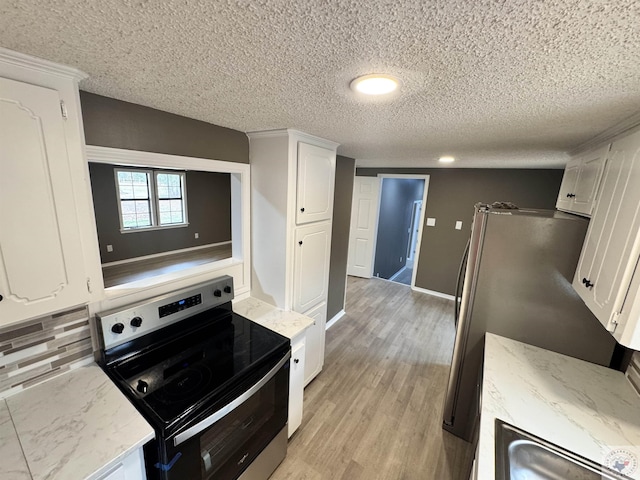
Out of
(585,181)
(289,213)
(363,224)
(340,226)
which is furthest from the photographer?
(363,224)

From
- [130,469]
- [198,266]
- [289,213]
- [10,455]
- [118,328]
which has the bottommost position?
[130,469]

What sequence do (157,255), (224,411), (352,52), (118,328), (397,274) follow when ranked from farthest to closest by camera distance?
(397,274), (157,255), (118,328), (224,411), (352,52)

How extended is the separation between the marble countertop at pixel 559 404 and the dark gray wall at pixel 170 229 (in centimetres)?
557

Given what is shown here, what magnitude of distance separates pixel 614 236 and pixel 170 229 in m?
6.33

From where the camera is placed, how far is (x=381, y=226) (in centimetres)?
529

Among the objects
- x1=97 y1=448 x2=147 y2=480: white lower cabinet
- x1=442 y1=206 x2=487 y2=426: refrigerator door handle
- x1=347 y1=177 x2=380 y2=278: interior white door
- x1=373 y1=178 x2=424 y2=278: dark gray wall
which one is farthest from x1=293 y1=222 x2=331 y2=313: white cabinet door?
x1=373 y1=178 x2=424 y2=278: dark gray wall

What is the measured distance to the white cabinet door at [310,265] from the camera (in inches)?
82.1

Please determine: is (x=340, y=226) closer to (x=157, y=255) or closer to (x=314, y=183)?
(x=314, y=183)

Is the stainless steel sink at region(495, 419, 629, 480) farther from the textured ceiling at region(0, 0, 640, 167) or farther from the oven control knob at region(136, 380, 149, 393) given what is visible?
the oven control knob at region(136, 380, 149, 393)

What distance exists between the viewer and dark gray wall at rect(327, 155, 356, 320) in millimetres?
2961

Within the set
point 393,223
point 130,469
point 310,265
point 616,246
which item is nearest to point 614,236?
point 616,246

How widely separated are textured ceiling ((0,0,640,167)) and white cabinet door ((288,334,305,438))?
1455mm

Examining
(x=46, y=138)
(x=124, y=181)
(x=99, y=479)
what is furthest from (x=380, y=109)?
(x=124, y=181)

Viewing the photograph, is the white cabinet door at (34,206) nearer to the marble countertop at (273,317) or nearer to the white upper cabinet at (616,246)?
the marble countertop at (273,317)
